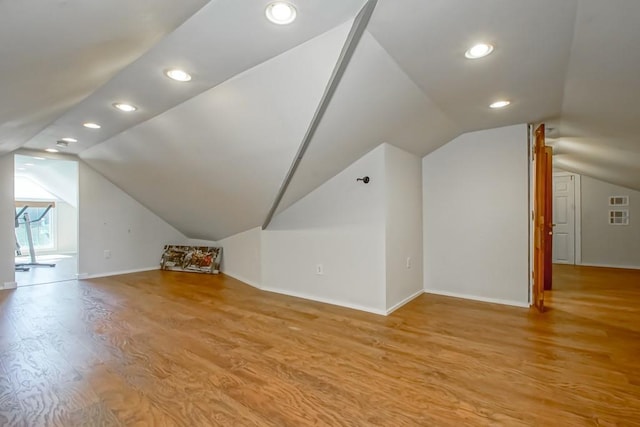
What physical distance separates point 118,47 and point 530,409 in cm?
291

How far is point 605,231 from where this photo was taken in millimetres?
6059

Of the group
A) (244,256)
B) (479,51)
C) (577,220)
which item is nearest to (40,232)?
(244,256)

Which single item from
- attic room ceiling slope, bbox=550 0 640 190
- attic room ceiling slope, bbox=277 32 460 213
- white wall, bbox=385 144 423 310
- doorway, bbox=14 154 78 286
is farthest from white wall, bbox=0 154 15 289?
attic room ceiling slope, bbox=550 0 640 190

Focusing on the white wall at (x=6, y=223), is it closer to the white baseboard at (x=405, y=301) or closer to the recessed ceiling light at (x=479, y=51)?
the white baseboard at (x=405, y=301)

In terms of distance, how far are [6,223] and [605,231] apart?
393 inches

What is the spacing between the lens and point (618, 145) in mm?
3672

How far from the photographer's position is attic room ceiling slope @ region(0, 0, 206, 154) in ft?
3.56

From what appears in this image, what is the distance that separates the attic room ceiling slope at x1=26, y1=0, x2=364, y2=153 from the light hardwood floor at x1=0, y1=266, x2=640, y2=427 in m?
1.99

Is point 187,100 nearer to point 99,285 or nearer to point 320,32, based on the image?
point 320,32

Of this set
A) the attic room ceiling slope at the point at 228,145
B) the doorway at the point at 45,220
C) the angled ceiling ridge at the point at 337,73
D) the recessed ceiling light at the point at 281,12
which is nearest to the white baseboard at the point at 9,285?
the doorway at the point at 45,220

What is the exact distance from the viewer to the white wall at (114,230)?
5141mm

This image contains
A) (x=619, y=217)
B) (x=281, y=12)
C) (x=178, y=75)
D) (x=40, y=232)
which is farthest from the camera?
(x=40, y=232)

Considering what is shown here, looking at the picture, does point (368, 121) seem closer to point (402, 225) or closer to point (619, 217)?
point (402, 225)

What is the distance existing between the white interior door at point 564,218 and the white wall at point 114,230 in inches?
292
